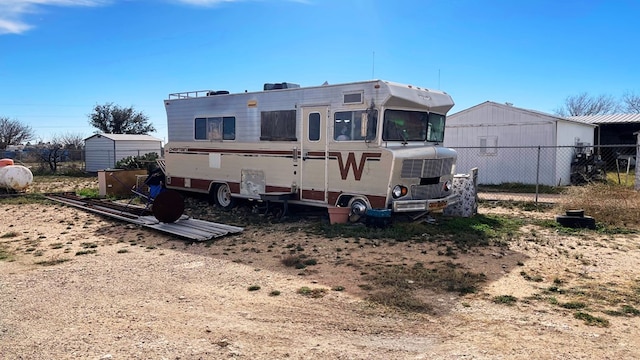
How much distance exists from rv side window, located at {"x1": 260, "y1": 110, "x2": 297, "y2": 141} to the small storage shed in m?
15.4

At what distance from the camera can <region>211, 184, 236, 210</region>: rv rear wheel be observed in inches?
452

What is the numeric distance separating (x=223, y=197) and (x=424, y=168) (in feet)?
17.1

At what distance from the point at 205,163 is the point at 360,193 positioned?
452 centimetres

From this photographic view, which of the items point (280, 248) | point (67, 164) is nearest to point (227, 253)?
point (280, 248)

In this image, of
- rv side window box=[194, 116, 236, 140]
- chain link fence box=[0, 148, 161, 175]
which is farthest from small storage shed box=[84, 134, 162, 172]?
rv side window box=[194, 116, 236, 140]

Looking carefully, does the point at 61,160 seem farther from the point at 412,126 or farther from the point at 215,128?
the point at 412,126

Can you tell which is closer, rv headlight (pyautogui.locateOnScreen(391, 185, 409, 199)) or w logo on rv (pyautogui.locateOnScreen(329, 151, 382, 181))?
rv headlight (pyautogui.locateOnScreen(391, 185, 409, 199))

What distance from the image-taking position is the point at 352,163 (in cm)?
896

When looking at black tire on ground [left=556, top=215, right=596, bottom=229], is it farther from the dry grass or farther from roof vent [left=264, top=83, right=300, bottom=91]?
roof vent [left=264, top=83, right=300, bottom=91]

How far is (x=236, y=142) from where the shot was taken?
35.9 ft

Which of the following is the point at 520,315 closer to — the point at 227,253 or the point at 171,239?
the point at 227,253

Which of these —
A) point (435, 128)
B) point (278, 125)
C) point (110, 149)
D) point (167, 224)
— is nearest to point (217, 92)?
point (278, 125)

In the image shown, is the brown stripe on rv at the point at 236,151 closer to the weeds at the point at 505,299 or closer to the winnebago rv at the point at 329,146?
the winnebago rv at the point at 329,146

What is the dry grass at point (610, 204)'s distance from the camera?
9.55 metres
